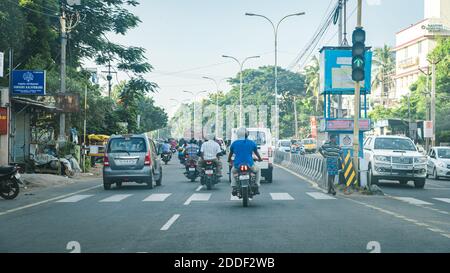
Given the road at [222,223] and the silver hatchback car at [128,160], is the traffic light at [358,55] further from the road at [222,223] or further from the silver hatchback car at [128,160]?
the silver hatchback car at [128,160]

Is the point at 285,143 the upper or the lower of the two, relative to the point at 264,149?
upper

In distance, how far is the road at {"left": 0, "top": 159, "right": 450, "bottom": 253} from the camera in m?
9.51

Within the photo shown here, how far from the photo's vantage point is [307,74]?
299 ft

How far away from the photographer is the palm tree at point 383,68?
308ft

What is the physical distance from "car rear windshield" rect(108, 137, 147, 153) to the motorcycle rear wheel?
167 inches

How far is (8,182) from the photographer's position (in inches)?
737

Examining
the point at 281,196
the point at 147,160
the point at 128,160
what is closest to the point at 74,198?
the point at 128,160

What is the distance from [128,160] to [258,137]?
20.7ft

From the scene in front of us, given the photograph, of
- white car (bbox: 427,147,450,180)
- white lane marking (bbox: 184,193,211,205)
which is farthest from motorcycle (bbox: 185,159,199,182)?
white car (bbox: 427,147,450,180)

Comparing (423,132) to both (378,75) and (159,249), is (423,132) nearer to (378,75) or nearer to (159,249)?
(159,249)

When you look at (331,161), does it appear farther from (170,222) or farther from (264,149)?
(170,222)

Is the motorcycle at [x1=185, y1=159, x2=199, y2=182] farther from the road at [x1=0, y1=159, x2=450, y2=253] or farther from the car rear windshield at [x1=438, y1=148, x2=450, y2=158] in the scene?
the car rear windshield at [x1=438, y1=148, x2=450, y2=158]
